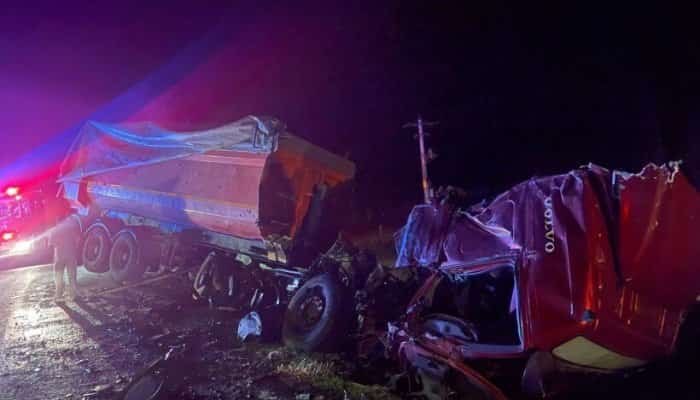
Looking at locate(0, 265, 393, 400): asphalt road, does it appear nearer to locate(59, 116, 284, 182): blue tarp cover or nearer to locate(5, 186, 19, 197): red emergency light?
locate(59, 116, 284, 182): blue tarp cover

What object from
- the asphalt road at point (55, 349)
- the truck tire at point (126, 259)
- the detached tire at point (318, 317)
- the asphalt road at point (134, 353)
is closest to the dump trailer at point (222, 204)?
the truck tire at point (126, 259)

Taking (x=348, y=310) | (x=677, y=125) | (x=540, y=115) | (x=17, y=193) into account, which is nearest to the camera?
(x=348, y=310)

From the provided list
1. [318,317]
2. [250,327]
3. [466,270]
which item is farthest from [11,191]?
[466,270]

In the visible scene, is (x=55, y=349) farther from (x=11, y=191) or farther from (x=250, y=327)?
(x=11, y=191)

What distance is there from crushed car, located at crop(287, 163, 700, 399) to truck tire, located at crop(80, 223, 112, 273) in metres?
7.57

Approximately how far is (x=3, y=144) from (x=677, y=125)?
2846 centimetres

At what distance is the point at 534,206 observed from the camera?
3186 millimetres

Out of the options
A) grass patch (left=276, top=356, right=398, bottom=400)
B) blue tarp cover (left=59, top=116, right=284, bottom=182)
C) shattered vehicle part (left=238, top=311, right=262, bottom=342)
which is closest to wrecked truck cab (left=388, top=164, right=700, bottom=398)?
grass patch (left=276, top=356, right=398, bottom=400)

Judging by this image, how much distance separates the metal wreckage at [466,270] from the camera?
9.21ft

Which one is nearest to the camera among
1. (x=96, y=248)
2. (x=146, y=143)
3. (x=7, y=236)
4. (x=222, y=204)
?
(x=222, y=204)

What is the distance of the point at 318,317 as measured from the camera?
17.6 feet

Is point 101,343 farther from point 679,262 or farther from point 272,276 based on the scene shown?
point 679,262

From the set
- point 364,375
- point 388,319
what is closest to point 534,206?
point 388,319

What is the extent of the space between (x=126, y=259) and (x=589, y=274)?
800cm
